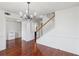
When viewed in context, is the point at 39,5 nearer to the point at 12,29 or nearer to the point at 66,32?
the point at 66,32

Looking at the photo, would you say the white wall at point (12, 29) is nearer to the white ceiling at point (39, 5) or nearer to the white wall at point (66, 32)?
the white ceiling at point (39, 5)

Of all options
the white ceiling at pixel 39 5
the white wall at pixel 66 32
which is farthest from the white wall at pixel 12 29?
the white wall at pixel 66 32

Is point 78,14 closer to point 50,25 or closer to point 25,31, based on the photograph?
point 50,25

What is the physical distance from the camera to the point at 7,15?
17.4ft

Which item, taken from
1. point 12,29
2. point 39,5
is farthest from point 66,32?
point 12,29

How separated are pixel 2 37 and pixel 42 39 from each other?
9.01ft

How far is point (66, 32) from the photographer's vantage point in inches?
174

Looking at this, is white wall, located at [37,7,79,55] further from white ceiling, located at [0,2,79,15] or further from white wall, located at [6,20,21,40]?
white wall, located at [6,20,21,40]

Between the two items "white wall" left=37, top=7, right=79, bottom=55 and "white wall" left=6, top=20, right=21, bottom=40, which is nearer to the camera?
"white wall" left=37, top=7, right=79, bottom=55

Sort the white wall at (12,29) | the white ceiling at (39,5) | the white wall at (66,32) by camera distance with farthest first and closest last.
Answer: the white wall at (12,29) < the white wall at (66,32) < the white ceiling at (39,5)

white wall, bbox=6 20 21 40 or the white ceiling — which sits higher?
the white ceiling

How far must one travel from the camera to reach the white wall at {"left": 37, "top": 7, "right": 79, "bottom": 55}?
3.97m

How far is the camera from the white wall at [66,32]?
397cm

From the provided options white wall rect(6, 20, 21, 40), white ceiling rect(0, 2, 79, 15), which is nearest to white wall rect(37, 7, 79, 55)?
white ceiling rect(0, 2, 79, 15)
